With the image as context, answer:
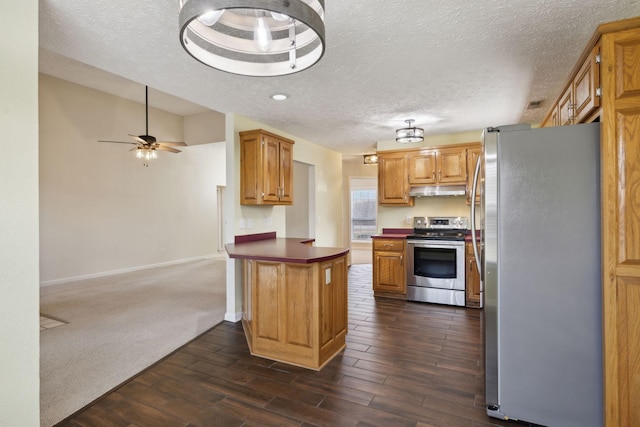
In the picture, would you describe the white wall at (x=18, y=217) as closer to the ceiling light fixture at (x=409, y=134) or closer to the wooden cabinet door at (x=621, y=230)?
the wooden cabinet door at (x=621, y=230)

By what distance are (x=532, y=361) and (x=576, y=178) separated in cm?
113

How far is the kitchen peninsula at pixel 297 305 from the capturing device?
2693 mm

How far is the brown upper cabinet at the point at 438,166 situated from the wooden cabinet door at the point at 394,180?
120mm

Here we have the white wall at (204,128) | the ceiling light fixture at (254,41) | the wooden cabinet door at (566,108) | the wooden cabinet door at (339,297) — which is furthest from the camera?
the white wall at (204,128)

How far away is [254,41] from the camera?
4.39 feet

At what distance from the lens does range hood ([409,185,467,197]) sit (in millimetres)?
4816

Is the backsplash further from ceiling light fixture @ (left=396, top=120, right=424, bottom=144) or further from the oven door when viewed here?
ceiling light fixture @ (left=396, top=120, right=424, bottom=144)

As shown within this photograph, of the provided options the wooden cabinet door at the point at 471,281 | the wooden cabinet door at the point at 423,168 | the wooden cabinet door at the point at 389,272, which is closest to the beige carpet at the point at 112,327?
the wooden cabinet door at the point at 389,272

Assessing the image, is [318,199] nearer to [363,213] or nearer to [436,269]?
[436,269]

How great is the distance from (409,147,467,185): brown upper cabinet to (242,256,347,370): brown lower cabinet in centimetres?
252

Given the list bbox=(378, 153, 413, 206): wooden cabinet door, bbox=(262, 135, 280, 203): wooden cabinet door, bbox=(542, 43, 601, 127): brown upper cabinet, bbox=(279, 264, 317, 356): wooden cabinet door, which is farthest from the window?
bbox=(279, 264, 317, 356): wooden cabinet door

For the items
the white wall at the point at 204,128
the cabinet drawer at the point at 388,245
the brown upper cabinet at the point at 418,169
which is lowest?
the cabinet drawer at the point at 388,245

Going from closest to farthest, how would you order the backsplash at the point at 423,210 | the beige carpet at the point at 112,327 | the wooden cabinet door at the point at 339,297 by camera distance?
the beige carpet at the point at 112,327 < the wooden cabinet door at the point at 339,297 < the backsplash at the point at 423,210

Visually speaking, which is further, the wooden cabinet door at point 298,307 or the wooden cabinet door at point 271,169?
the wooden cabinet door at point 271,169
